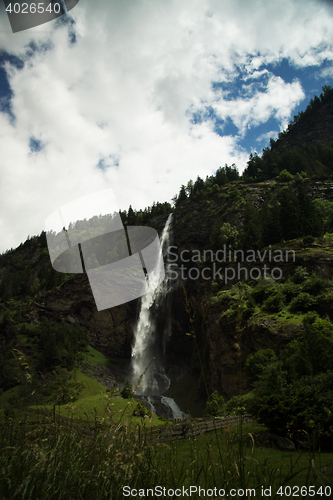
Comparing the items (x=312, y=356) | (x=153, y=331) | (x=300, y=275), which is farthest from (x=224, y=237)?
(x=312, y=356)

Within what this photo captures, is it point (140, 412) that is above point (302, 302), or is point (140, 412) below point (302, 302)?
above

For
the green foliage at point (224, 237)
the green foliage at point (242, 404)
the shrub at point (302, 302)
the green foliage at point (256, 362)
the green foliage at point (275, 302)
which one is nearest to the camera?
the green foliage at point (242, 404)

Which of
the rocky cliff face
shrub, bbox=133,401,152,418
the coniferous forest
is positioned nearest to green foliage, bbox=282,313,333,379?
the coniferous forest

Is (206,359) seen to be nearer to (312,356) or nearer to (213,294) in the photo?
(213,294)

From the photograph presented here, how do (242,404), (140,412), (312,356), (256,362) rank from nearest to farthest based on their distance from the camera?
(140,412), (242,404), (312,356), (256,362)

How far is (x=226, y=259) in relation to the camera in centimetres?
4491

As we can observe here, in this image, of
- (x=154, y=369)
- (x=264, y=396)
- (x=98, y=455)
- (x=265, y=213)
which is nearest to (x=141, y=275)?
(x=154, y=369)

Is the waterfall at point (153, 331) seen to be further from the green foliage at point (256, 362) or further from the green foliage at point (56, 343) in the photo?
the green foliage at point (256, 362)

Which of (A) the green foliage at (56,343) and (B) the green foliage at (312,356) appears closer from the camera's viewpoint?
(B) the green foliage at (312,356)

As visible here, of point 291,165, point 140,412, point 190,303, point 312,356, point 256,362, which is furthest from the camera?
point 291,165

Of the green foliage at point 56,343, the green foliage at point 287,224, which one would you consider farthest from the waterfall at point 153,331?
the green foliage at point 287,224

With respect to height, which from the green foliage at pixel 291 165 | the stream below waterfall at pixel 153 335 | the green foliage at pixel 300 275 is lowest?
the stream below waterfall at pixel 153 335

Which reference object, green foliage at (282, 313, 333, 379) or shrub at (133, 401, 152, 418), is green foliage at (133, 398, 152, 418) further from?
green foliage at (282, 313, 333, 379)

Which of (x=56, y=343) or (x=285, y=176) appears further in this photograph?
(x=285, y=176)
